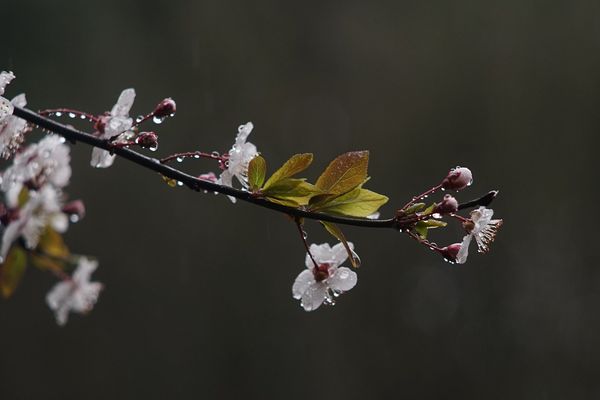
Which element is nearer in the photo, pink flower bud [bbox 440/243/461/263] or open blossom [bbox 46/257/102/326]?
pink flower bud [bbox 440/243/461/263]

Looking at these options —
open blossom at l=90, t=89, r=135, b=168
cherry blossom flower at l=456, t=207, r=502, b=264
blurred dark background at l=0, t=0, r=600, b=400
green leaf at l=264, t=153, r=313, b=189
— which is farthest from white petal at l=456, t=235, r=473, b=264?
blurred dark background at l=0, t=0, r=600, b=400

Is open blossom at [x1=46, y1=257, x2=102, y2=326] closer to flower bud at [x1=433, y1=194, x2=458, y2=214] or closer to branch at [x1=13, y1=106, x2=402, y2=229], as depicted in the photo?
branch at [x1=13, y1=106, x2=402, y2=229]

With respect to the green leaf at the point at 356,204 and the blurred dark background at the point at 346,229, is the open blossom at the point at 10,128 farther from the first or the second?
the blurred dark background at the point at 346,229

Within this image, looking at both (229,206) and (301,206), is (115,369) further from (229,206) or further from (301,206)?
(301,206)

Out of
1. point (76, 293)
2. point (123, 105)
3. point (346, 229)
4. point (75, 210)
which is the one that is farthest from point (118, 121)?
point (346, 229)

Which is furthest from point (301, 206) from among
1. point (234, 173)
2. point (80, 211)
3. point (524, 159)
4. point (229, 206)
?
point (524, 159)

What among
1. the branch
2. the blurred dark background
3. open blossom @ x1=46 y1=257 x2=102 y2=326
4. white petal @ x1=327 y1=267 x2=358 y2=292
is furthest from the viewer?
the blurred dark background
